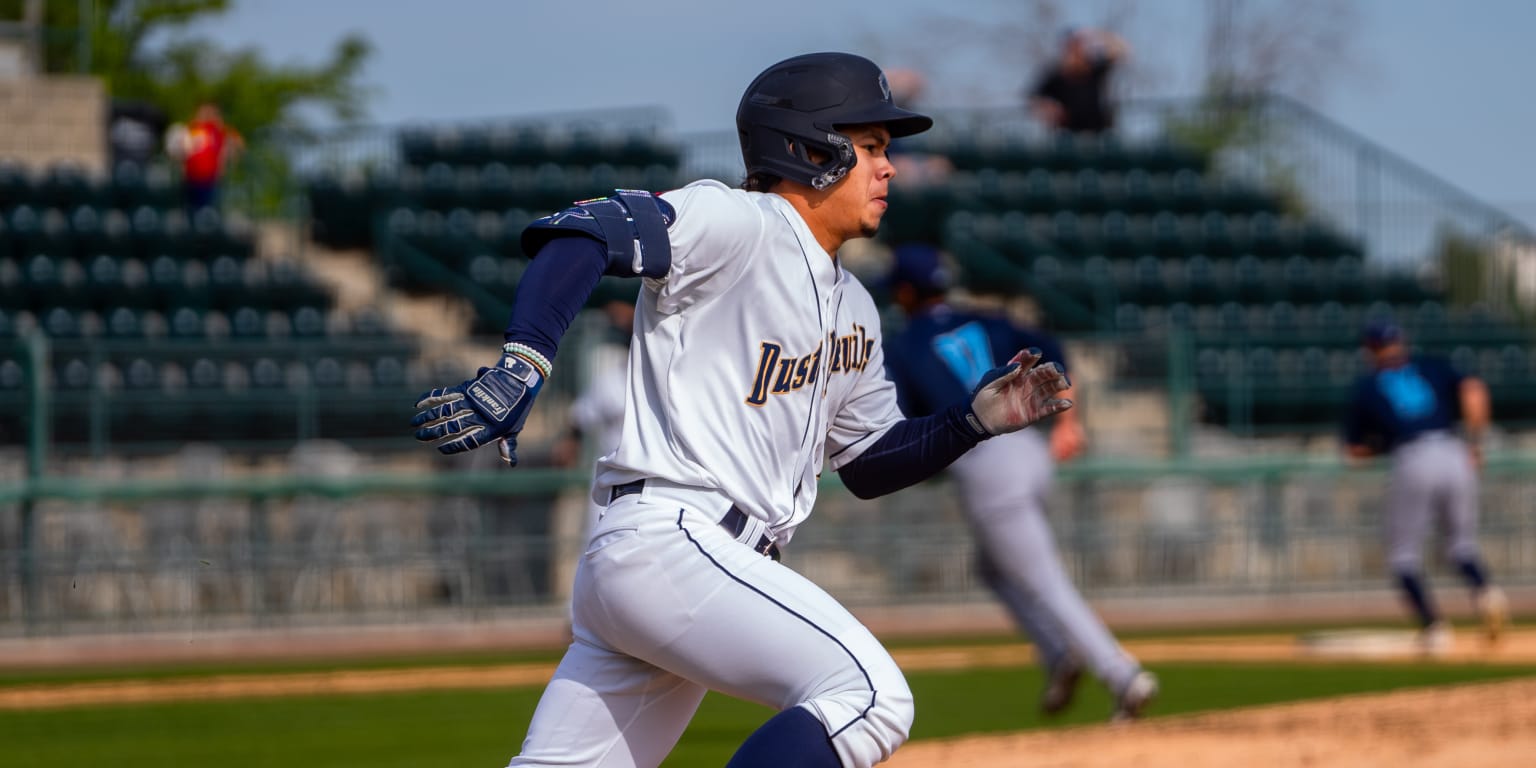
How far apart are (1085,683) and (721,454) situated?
732 centimetres

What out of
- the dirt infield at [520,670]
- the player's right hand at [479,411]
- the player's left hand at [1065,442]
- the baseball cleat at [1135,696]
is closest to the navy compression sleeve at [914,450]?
the player's right hand at [479,411]

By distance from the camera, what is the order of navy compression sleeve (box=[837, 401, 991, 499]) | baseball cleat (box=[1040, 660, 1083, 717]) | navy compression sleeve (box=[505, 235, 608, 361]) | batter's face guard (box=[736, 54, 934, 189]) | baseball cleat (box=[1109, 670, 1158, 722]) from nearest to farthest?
navy compression sleeve (box=[505, 235, 608, 361]) < batter's face guard (box=[736, 54, 934, 189]) < navy compression sleeve (box=[837, 401, 991, 499]) < baseball cleat (box=[1109, 670, 1158, 722]) < baseball cleat (box=[1040, 660, 1083, 717])

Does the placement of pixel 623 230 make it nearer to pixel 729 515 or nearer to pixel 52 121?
pixel 729 515

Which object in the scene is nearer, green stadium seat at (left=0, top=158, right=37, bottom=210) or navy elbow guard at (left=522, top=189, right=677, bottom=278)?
navy elbow guard at (left=522, top=189, right=677, bottom=278)

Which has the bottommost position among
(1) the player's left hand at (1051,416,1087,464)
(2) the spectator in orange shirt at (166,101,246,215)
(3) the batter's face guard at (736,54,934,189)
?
(1) the player's left hand at (1051,416,1087,464)

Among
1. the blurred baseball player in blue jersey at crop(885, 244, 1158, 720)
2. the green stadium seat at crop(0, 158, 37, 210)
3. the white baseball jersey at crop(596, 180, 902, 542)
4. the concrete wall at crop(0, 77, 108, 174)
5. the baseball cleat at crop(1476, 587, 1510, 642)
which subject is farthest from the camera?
the concrete wall at crop(0, 77, 108, 174)

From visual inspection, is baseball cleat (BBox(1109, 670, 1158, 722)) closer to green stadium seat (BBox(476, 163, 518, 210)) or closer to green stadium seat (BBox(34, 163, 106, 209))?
green stadium seat (BBox(34, 163, 106, 209))

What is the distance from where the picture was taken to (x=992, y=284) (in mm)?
20328

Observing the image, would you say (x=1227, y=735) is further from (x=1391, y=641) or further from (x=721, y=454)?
(x=1391, y=641)

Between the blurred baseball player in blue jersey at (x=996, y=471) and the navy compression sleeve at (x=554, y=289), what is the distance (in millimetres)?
4780

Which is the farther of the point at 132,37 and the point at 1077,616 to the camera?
the point at 132,37

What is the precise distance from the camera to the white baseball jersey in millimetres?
3578

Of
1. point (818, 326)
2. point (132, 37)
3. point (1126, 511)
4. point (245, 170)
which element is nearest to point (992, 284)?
point (1126, 511)

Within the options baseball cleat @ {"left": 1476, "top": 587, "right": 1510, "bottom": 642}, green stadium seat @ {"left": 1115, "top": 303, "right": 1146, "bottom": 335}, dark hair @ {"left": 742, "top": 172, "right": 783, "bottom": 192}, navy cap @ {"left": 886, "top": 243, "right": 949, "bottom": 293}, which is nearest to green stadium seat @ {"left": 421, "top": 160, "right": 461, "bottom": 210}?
green stadium seat @ {"left": 1115, "top": 303, "right": 1146, "bottom": 335}
